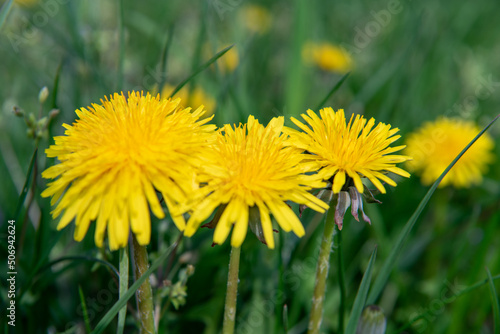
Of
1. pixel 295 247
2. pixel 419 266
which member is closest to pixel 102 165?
pixel 295 247

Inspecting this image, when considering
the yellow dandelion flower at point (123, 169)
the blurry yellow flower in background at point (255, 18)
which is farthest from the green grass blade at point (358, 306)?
the blurry yellow flower in background at point (255, 18)

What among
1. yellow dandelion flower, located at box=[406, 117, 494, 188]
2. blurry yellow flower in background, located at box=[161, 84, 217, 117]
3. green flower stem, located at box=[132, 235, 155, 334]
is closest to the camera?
green flower stem, located at box=[132, 235, 155, 334]

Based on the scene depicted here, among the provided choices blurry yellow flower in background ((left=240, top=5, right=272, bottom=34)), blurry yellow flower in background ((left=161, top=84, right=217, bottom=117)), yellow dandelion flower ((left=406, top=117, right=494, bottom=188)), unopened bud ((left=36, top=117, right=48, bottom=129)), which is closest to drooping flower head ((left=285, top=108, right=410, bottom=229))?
unopened bud ((left=36, top=117, right=48, bottom=129))

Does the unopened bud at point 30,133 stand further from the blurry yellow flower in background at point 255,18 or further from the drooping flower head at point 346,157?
the blurry yellow flower in background at point 255,18

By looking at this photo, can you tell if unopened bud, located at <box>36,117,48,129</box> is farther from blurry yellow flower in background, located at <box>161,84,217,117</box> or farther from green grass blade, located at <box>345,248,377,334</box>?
blurry yellow flower in background, located at <box>161,84,217,117</box>

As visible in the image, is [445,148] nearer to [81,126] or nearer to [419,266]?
[419,266]
